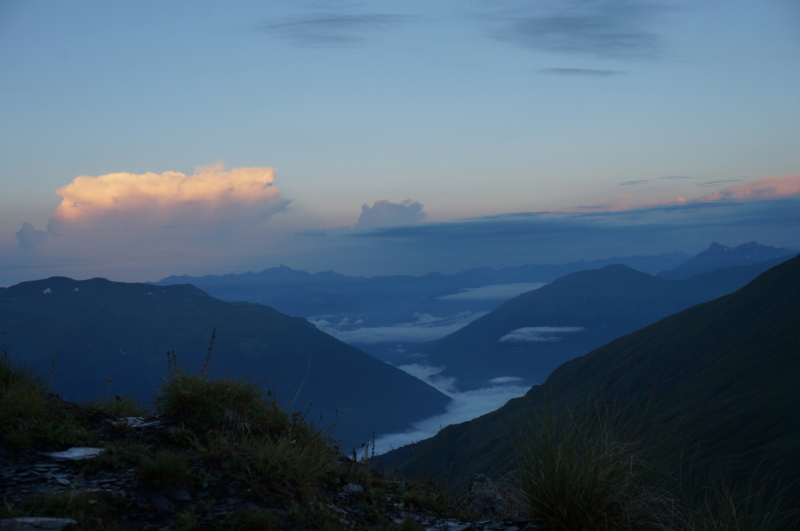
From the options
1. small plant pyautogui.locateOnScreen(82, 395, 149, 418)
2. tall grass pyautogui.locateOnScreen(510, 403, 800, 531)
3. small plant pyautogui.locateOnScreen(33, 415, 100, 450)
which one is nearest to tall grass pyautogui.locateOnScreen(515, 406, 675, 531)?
tall grass pyautogui.locateOnScreen(510, 403, 800, 531)

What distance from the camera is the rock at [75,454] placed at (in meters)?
4.98

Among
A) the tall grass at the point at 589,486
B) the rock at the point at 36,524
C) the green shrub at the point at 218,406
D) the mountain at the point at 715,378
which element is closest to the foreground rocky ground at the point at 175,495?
the rock at the point at 36,524

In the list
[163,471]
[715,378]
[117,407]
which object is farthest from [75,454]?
[715,378]

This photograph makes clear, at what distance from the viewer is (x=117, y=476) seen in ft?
15.5

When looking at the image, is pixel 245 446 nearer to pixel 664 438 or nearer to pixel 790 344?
pixel 664 438

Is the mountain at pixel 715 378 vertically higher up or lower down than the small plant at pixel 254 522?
lower down

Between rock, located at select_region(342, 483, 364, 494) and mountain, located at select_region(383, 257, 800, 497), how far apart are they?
70.3m

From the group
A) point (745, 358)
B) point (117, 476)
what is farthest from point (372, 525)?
point (745, 358)

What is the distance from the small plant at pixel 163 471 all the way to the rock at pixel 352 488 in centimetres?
178

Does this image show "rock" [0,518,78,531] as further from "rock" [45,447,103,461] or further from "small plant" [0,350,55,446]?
"small plant" [0,350,55,446]

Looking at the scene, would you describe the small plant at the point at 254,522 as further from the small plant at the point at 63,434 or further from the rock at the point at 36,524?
the small plant at the point at 63,434

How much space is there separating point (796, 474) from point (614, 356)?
111176 millimetres

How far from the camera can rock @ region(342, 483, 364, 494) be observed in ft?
17.9

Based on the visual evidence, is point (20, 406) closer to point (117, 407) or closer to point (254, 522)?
point (117, 407)
